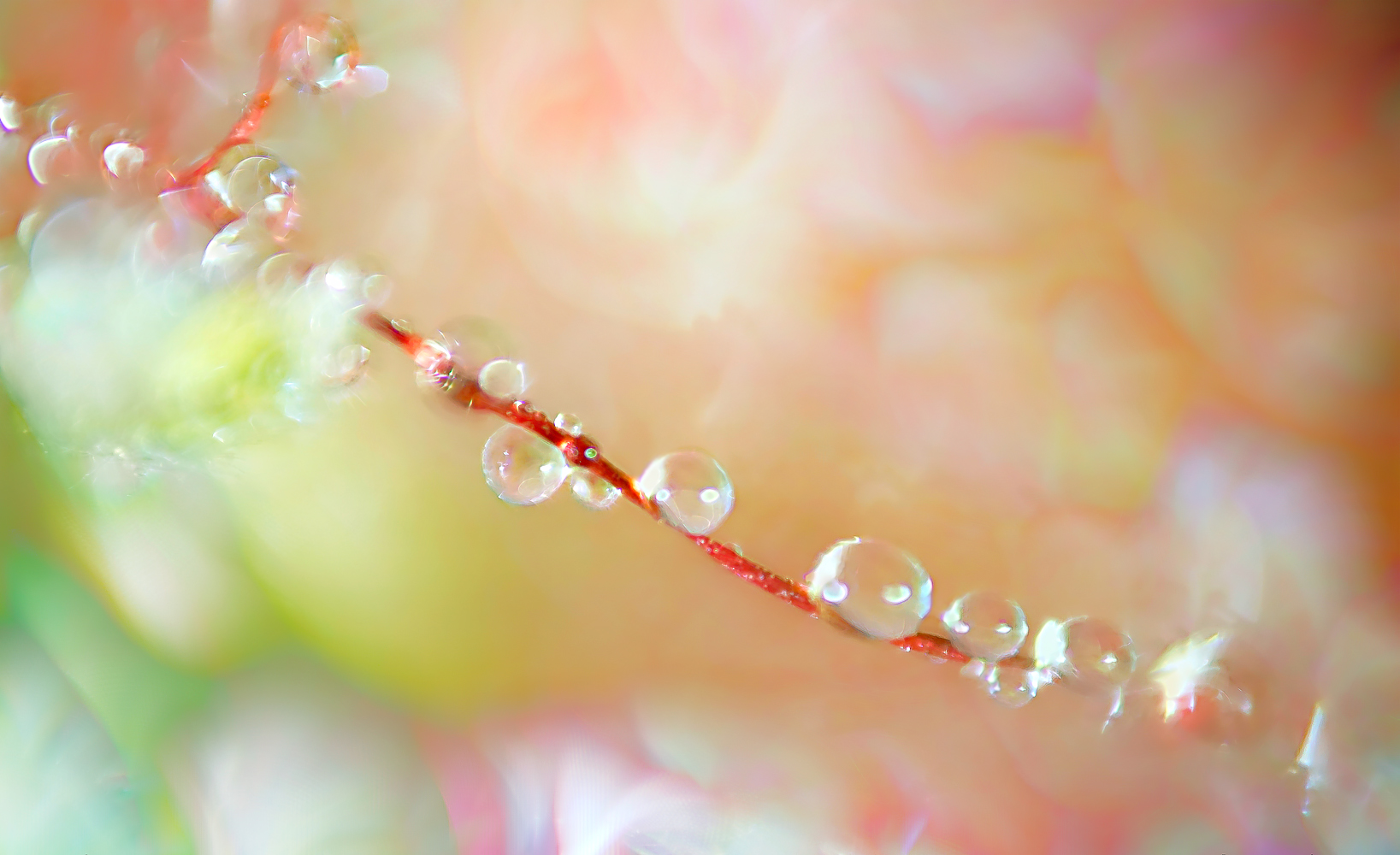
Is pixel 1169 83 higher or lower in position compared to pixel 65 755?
higher

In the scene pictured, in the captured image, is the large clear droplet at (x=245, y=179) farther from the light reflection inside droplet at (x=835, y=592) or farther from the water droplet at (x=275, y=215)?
the light reflection inside droplet at (x=835, y=592)

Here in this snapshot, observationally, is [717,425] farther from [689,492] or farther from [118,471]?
[118,471]

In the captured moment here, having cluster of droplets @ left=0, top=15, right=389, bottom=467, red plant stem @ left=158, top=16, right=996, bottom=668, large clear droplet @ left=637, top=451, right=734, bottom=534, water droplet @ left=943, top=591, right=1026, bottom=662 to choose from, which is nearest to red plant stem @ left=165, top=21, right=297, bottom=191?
cluster of droplets @ left=0, top=15, right=389, bottom=467

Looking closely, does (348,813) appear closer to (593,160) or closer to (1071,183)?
(593,160)

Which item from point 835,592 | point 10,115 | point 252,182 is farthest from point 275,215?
point 835,592

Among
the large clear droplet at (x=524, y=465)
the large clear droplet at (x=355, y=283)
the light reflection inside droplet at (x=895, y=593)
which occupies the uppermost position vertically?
the large clear droplet at (x=355, y=283)

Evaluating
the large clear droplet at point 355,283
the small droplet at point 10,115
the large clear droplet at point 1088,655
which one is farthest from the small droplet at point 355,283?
the large clear droplet at point 1088,655

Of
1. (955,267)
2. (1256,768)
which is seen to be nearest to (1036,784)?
(1256,768)
